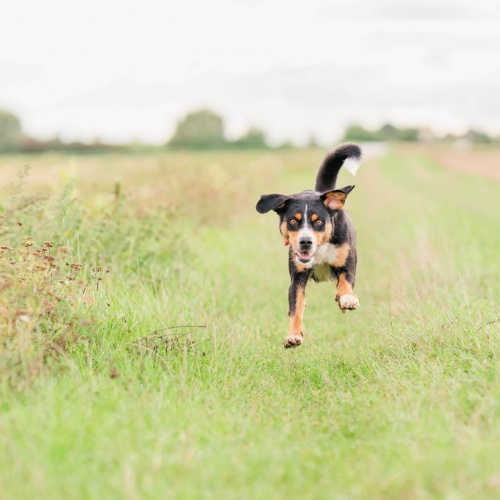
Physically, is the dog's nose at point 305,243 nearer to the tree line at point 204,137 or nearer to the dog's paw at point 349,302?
the dog's paw at point 349,302

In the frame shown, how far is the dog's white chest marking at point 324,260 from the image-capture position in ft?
19.2

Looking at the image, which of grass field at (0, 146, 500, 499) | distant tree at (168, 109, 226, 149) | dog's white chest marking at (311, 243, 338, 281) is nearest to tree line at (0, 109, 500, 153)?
distant tree at (168, 109, 226, 149)

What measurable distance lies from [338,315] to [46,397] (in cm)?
412

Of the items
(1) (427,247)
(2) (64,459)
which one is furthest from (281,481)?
(1) (427,247)

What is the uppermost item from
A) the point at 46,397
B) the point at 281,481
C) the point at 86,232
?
the point at 86,232

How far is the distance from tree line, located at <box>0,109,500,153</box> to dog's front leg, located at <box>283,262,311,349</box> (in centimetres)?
5798

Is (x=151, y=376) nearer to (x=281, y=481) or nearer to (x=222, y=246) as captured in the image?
(x=281, y=481)

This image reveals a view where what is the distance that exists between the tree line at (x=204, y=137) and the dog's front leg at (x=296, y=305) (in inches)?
2283

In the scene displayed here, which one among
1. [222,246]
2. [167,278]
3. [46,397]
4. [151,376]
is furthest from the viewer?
[222,246]

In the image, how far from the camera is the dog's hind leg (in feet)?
17.6

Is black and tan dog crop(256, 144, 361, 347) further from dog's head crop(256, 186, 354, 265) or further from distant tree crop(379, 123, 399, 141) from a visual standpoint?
distant tree crop(379, 123, 399, 141)

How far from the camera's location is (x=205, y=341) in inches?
215

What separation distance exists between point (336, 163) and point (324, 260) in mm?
1396

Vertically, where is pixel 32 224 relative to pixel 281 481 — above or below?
above
